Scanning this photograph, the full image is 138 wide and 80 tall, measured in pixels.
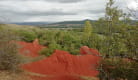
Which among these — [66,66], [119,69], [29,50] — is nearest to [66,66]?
[66,66]

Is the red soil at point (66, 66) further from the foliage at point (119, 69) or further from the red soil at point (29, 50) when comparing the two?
the foliage at point (119, 69)

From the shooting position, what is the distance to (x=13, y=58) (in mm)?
14766

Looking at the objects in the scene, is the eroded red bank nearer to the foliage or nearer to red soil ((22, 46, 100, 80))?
red soil ((22, 46, 100, 80))

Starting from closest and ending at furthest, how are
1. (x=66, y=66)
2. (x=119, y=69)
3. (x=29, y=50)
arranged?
1. (x=119, y=69)
2. (x=66, y=66)
3. (x=29, y=50)

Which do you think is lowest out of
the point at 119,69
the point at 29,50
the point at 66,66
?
the point at 66,66

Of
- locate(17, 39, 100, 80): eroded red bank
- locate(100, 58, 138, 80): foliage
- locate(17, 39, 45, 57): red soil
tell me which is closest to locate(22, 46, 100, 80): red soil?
locate(17, 39, 100, 80): eroded red bank

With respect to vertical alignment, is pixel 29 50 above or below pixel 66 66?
above

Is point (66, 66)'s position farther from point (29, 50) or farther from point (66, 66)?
point (29, 50)

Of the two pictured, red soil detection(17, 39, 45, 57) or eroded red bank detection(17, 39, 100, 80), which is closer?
eroded red bank detection(17, 39, 100, 80)

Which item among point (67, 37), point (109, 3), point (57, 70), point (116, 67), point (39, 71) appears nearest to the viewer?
point (116, 67)

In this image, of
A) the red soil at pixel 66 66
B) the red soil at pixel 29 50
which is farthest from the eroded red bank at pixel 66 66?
the red soil at pixel 29 50

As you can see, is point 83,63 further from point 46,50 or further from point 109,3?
point 109,3

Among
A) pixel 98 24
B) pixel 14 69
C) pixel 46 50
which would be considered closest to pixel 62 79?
pixel 14 69

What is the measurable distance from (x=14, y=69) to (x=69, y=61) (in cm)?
792
